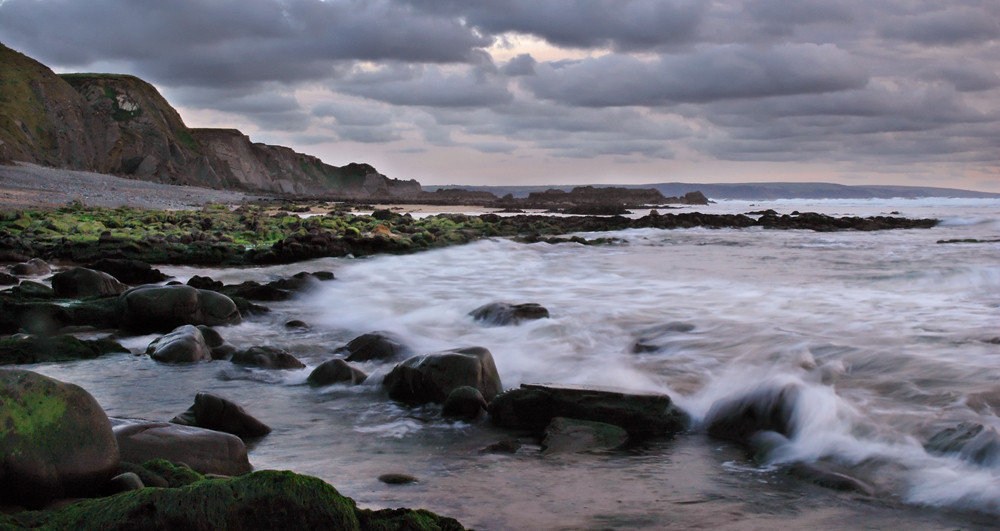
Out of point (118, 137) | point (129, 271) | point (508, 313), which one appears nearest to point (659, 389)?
point (508, 313)

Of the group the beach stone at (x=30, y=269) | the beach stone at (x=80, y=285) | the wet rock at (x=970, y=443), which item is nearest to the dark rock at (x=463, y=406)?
the wet rock at (x=970, y=443)

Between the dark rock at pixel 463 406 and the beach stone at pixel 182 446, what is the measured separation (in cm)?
154

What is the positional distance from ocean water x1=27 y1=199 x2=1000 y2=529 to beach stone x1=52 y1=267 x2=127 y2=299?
1.90 metres

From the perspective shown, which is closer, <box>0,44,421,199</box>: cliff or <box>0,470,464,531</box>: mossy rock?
<box>0,470,464,531</box>: mossy rock

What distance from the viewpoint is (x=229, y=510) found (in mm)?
2131

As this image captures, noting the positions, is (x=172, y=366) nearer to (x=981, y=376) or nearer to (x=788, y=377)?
(x=788, y=377)

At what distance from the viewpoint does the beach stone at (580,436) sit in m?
4.15

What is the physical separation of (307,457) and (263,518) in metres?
1.83

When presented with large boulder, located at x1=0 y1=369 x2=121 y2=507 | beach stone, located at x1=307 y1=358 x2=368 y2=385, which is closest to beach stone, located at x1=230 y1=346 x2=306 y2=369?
beach stone, located at x1=307 y1=358 x2=368 y2=385

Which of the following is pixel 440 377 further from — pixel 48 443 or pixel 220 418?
pixel 48 443

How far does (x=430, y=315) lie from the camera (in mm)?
8789

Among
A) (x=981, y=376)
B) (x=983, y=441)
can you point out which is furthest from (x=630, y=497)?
(x=981, y=376)

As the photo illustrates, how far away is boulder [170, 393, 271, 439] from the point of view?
13.7 feet

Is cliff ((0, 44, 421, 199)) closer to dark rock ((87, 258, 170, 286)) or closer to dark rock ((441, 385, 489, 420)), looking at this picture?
dark rock ((87, 258, 170, 286))
